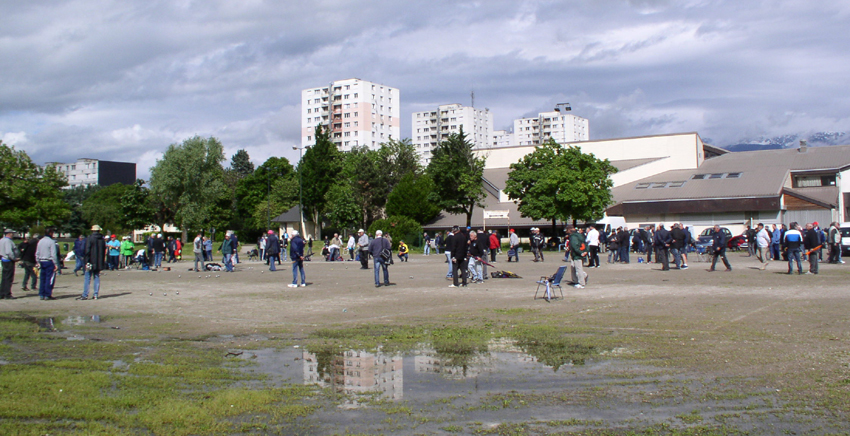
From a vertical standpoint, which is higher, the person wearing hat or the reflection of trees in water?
the person wearing hat

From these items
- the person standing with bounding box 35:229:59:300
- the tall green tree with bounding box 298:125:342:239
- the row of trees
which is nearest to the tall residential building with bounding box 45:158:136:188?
the row of trees

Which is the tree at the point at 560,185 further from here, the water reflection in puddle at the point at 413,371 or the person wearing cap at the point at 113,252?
the water reflection in puddle at the point at 413,371

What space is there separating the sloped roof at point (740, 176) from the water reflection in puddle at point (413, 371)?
161 ft

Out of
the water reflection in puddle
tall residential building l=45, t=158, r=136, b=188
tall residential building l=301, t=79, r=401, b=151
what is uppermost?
tall residential building l=301, t=79, r=401, b=151

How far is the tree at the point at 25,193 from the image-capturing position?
61.2 meters

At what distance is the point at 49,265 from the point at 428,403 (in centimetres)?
1292

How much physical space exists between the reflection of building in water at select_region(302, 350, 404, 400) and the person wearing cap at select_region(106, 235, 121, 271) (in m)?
22.8

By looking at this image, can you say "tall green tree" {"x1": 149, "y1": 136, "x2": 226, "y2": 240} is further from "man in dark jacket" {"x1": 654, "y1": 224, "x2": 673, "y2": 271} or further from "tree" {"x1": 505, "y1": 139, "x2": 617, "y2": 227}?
"man in dark jacket" {"x1": 654, "y1": 224, "x2": 673, "y2": 271}

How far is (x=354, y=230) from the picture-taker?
6775 centimetres

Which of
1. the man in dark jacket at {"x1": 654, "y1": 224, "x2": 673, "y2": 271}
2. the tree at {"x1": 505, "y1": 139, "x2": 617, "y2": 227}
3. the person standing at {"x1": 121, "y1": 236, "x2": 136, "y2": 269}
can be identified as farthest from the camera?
the tree at {"x1": 505, "y1": 139, "x2": 617, "y2": 227}

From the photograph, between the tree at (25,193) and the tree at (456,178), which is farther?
the tree at (25,193)

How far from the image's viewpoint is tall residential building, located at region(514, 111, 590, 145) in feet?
564

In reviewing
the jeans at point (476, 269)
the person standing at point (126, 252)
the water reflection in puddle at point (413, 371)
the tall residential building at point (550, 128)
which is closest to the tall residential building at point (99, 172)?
the tall residential building at point (550, 128)

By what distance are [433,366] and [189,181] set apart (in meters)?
69.7
